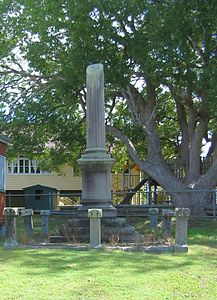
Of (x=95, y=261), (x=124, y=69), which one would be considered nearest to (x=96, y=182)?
(x=95, y=261)

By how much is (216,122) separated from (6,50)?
34.1 ft

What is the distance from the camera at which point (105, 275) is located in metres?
8.24

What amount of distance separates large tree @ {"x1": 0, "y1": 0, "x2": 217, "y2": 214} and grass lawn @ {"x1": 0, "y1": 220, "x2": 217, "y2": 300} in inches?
376

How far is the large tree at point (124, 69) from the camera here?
Answer: 1912 centimetres

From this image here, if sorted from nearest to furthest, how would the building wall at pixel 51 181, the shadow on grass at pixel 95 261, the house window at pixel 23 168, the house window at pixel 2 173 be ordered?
1. the shadow on grass at pixel 95 261
2. the house window at pixel 2 173
3. the building wall at pixel 51 181
4. the house window at pixel 23 168

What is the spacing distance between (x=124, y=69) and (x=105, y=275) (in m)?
13.0

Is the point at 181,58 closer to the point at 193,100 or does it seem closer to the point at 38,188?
the point at 193,100

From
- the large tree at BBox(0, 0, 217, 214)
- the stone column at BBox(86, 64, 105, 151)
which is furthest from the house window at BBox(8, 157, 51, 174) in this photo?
the stone column at BBox(86, 64, 105, 151)

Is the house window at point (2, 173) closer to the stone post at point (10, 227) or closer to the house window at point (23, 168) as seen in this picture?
the stone post at point (10, 227)

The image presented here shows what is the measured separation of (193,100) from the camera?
23625mm

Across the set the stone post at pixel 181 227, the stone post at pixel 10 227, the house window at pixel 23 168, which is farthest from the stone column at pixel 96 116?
the house window at pixel 23 168

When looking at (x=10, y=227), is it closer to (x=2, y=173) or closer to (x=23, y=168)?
(x=2, y=173)

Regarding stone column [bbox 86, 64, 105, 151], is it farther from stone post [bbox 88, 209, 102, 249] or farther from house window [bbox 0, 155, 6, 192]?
house window [bbox 0, 155, 6, 192]

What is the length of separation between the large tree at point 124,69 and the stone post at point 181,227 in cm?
791
